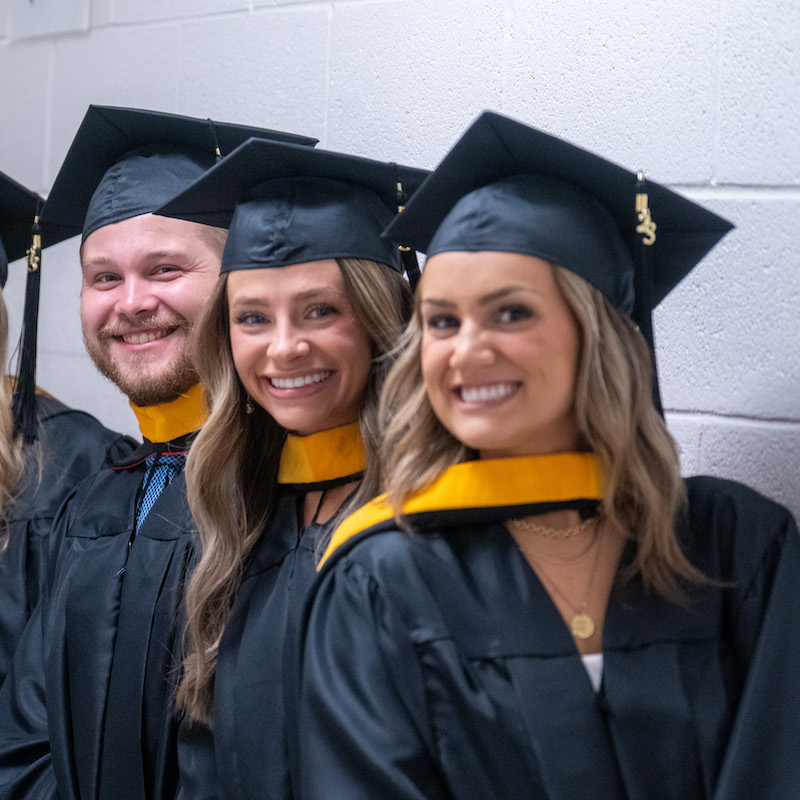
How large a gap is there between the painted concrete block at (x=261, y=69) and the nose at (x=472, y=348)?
1225 mm

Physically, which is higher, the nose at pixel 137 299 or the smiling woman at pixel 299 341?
the nose at pixel 137 299

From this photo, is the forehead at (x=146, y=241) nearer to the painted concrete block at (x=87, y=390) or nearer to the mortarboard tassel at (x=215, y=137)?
the mortarboard tassel at (x=215, y=137)

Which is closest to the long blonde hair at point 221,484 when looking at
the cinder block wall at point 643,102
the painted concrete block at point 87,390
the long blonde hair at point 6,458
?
the cinder block wall at point 643,102

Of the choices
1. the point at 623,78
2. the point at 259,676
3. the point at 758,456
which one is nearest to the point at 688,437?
the point at 758,456

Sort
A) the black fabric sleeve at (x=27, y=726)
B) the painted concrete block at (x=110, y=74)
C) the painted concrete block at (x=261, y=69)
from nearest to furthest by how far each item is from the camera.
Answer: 1. the black fabric sleeve at (x=27, y=726)
2. the painted concrete block at (x=261, y=69)
3. the painted concrete block at (x=110, y=74)

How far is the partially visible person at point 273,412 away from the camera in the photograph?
64.3 inches

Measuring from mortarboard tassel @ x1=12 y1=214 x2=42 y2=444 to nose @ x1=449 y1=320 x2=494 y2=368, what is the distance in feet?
4.11

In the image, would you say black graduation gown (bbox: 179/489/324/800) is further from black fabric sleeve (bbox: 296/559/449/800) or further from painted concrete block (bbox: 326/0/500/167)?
painted concrete block (bbox: 326/0/500/167)

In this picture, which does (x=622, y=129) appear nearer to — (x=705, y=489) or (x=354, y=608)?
(x=705, y=489)

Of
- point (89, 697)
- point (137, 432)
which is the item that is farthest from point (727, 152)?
Result: point (137, 432)

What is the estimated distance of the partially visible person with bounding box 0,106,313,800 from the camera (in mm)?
1908

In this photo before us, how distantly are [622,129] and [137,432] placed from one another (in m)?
1.61

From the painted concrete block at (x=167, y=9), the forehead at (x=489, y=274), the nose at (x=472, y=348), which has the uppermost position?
the painted concrete block at (x=167, y=9)

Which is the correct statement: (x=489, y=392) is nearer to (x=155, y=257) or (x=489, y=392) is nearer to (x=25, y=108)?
(x=155, y=257)
